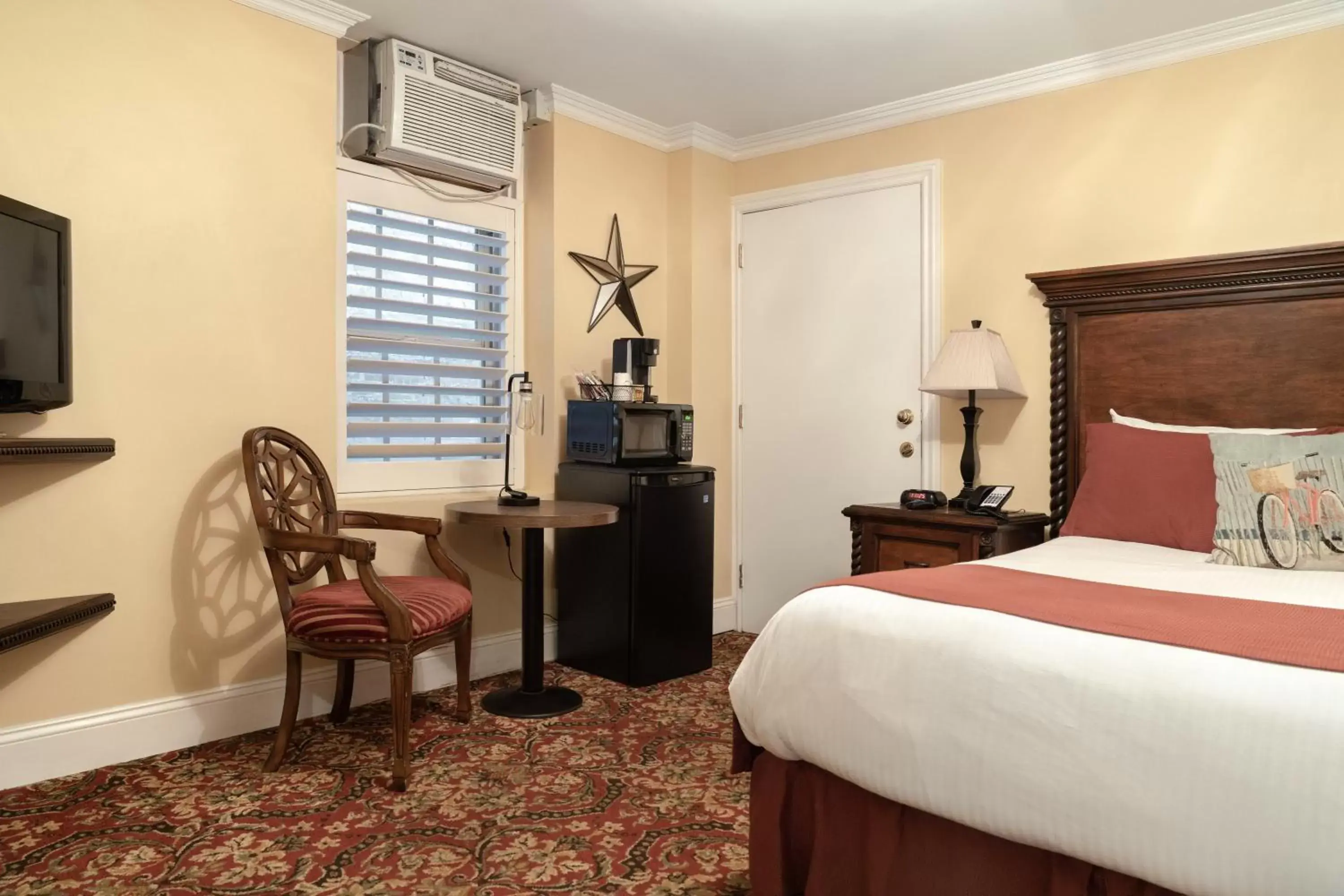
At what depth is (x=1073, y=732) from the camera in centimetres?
148

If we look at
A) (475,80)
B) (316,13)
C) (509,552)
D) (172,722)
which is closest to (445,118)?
(475,80)

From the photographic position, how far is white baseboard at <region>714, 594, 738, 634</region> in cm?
467

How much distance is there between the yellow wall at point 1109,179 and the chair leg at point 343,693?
8.60ft

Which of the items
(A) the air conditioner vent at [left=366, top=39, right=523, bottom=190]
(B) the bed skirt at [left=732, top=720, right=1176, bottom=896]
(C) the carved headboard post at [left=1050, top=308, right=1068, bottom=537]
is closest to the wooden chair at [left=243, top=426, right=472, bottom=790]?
(B) the bed skirt at [left=732, top=720, right=1176, bottom=896]

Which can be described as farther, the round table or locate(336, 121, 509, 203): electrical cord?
locate(336, 121, 509, 203): electrical cord

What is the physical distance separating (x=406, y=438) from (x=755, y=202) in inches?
86.7

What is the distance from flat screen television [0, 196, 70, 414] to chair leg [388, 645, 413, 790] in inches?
48.3

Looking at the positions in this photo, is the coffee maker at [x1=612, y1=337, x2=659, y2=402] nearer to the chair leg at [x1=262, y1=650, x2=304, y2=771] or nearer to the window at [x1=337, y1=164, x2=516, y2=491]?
the window at [x1=337, y1=164, x2=516, y2=491]

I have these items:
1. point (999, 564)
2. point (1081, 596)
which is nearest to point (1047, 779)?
point (1081, 596)

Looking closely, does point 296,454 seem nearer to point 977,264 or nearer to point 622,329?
point 622,329

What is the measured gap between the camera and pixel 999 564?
2.43 meters

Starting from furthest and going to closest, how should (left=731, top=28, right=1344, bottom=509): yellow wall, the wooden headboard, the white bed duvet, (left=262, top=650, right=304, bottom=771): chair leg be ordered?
1. (left=731, top=28, right=1344, bottom=509): yellow wall
2. the wooden headboard
3. (left=262, top=650, right=304, bottom=771): chair leg
4. the white bed duvet

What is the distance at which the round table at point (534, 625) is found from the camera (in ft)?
10.8

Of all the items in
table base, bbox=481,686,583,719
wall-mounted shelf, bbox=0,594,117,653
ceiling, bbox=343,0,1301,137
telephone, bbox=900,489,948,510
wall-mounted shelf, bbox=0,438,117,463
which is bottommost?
table base, bbox=481,686,583,719
